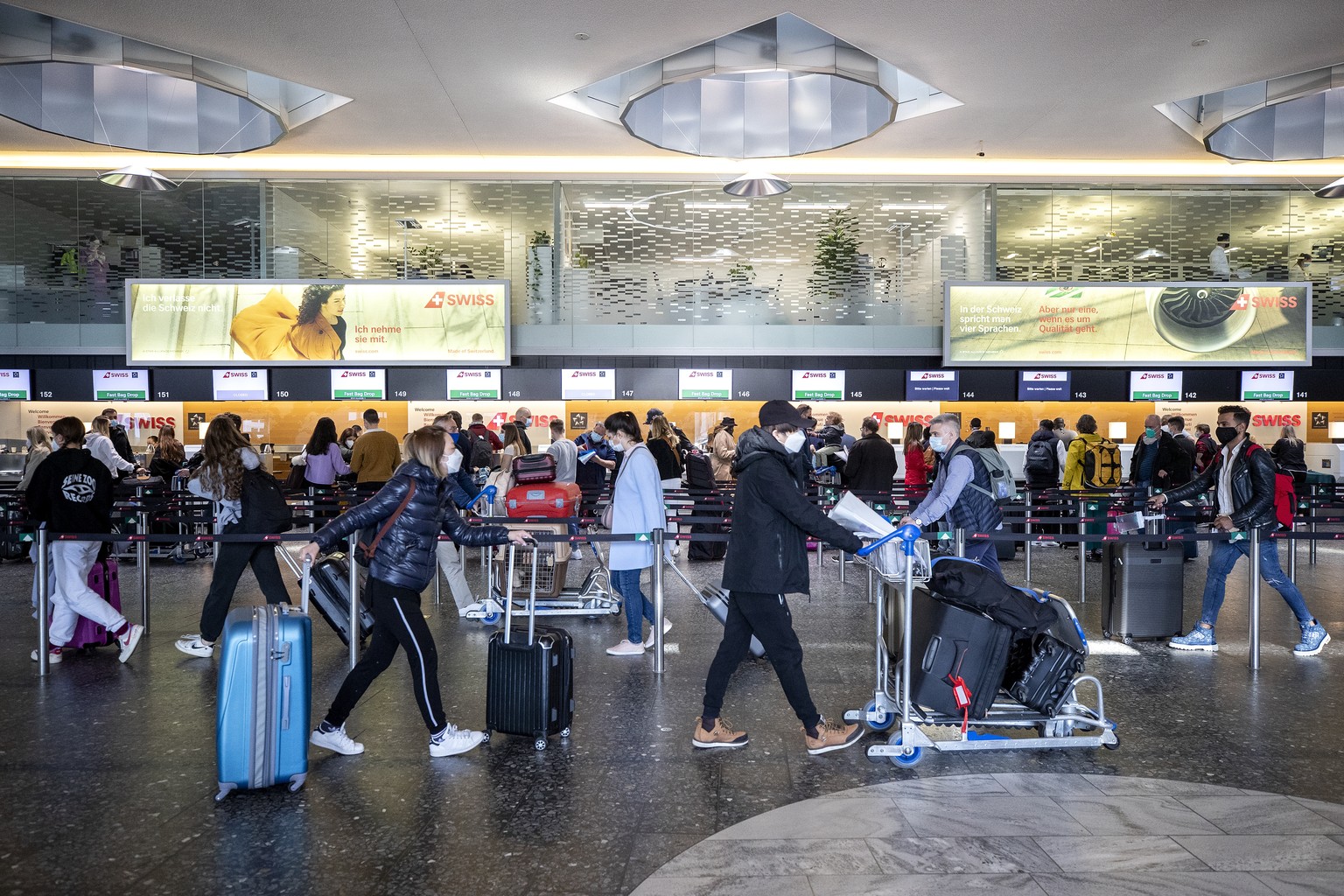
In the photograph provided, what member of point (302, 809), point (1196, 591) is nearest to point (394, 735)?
point (302, 809)

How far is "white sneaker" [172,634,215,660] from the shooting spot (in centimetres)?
647

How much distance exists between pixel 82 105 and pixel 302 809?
11902mm

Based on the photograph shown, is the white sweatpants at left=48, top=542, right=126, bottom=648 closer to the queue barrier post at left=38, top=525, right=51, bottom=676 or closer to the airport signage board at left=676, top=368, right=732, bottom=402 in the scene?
the queue barrier post at left=38, top=525, right=51, bottom=676

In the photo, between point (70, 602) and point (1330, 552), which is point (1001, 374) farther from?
point (70, 602)

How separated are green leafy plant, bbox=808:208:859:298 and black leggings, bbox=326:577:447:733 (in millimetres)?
13375

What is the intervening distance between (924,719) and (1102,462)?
9.41 meters

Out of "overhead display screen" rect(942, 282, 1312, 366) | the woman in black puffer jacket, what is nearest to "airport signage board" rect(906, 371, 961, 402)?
"overhead display screen" rect(942, 282, 1312, 366)

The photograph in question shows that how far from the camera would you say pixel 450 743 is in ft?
14.4

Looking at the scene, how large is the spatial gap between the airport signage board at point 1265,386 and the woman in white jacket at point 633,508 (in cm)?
1408

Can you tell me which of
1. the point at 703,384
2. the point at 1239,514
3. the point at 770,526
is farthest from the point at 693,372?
the point at 770,526

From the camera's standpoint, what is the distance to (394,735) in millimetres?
4734

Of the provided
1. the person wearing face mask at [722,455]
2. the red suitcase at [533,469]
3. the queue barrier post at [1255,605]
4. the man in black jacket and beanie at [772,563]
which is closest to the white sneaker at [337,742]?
the man in black jacket and beanie at [772,563]

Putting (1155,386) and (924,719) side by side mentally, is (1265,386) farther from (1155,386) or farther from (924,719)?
(924,719)

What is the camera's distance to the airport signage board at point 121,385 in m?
16.1
